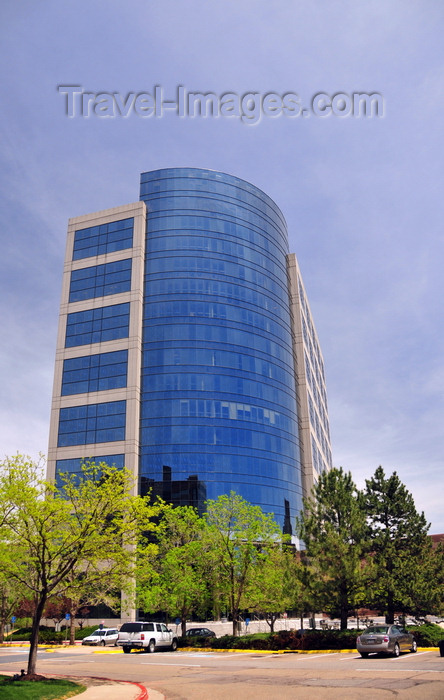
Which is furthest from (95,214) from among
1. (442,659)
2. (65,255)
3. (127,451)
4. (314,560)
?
(442,659)

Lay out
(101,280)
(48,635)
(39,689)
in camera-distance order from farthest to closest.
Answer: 1. (101,280)
2. (48,635)
3. (39,689)

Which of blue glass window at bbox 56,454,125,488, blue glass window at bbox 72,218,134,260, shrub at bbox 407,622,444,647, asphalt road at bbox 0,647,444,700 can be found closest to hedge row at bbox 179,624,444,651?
shrub at bbox 407,622,444,647

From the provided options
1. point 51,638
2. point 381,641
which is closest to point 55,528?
point 381,641

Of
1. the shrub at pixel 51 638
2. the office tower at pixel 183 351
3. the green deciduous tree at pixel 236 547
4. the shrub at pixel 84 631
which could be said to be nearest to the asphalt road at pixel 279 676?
the green deciduous tree at pixel 236 547

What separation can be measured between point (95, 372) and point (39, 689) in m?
58.2

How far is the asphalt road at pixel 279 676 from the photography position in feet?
50.5

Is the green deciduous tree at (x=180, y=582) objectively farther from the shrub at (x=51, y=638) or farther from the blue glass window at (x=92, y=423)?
the blue glass window at (x=92, y=423)

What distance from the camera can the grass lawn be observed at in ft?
51.0

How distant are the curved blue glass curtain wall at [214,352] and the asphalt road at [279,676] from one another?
1595 inches

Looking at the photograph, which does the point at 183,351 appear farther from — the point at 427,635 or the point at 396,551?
the point at 427,635

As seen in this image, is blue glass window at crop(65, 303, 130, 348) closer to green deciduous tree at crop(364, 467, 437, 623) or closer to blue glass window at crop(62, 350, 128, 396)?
blue glass window at crop(62, 350, 128, 396)

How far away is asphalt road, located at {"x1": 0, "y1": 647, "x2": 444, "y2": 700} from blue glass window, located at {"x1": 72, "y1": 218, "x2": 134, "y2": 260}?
61060mm

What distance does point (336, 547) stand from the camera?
34.3m

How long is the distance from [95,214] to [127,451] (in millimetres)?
37403
